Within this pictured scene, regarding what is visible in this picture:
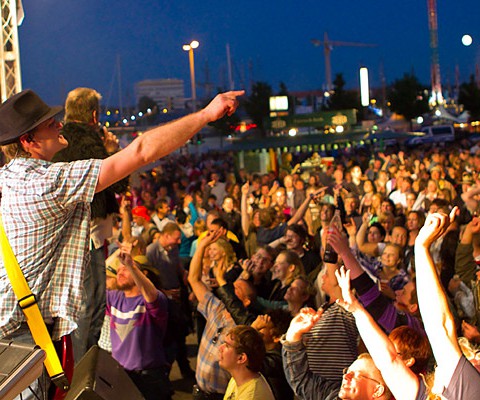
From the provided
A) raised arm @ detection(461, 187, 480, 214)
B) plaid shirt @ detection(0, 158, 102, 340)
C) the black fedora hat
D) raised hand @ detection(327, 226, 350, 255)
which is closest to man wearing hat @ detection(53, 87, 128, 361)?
plaid shirt @ detection(0, 158, 102, 340)

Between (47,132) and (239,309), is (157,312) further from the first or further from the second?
(47,132)

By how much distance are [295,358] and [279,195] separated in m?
9.76

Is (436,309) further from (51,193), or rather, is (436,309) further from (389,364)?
(51,193)

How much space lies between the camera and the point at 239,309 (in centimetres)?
617

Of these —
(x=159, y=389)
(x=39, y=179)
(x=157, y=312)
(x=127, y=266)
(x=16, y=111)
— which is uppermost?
(x=16, y=111)

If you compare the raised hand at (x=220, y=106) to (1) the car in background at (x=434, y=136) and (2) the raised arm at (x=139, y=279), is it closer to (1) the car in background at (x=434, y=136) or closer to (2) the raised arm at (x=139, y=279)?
(2) the raised arm at (x=139, y=279)

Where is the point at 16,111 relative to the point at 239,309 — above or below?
above

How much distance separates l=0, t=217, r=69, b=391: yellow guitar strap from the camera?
3.38 metres

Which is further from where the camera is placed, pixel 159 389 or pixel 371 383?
pixel 159 389

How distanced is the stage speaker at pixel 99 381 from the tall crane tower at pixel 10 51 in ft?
22.4

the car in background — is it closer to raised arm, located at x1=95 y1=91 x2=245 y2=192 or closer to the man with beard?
the man with beard

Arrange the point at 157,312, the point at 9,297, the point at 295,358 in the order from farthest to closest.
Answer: the point at 157,312 < the point at 295,358 < the point at 9,297

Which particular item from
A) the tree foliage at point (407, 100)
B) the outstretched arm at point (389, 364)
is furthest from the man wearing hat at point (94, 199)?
the tree foliage at point (407, 100)

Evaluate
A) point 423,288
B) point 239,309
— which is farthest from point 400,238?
point 423,288
